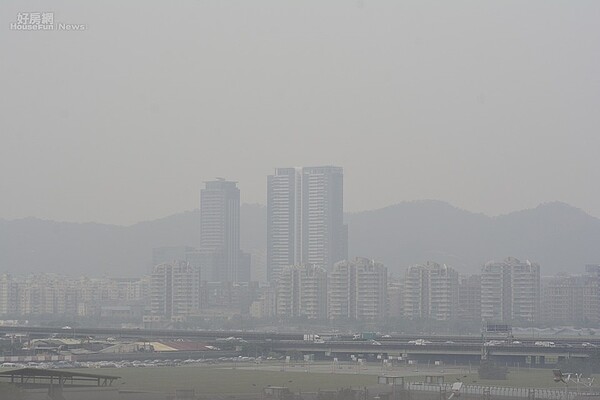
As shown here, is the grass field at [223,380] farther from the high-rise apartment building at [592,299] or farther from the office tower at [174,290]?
the office tower at [174,290]

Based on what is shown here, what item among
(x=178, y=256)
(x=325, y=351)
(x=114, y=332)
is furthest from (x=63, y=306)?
(x=325, y=351)

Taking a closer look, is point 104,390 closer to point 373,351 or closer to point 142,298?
point 373,351

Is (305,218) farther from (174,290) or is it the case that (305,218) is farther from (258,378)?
(258,378)

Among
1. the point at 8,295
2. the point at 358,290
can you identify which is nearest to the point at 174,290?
the point at 358,290

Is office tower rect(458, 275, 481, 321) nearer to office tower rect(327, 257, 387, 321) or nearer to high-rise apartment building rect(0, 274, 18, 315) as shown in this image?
office tower rect(327, 257, 387, 321)


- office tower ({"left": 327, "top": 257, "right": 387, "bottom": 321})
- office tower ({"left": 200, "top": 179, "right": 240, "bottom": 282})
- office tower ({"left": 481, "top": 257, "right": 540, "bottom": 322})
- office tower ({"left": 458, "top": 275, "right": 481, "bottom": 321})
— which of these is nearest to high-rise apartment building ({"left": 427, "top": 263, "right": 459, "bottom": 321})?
office tower ({"left": 458, "top": 275, "right": 481, "bottom": 321})
